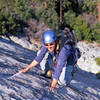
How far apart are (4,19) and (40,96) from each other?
1710cm

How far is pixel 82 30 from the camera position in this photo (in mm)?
28547

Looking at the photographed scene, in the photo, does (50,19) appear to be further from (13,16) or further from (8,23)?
(8,23)

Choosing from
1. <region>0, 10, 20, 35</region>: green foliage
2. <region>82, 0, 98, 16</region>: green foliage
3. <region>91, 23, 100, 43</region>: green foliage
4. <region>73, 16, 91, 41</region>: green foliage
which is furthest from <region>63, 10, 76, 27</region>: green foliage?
<region>0, 10, 20, 35</region>: green foliage

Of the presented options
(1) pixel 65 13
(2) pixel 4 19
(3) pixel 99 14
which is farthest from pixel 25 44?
(3) pixel 99 14

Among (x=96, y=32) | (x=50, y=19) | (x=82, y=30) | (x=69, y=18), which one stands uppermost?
(x=50, y=19)

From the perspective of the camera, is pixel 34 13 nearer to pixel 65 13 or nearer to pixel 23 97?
pixel 65 13

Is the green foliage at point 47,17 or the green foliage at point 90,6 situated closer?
the green foliage at point 47,17

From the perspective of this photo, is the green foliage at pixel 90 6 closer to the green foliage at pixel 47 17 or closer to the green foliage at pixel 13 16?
the green foliage at pixel 47 17

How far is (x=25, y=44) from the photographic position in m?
17.4

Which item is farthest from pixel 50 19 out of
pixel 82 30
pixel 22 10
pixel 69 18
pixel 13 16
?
pixel 13 16

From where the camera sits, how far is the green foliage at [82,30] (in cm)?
2730

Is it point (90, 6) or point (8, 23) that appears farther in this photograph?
point (90, 6)

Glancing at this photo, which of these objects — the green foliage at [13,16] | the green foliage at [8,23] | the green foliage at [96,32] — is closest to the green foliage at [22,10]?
the green foliage at [13,16]

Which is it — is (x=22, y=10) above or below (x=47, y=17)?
above
